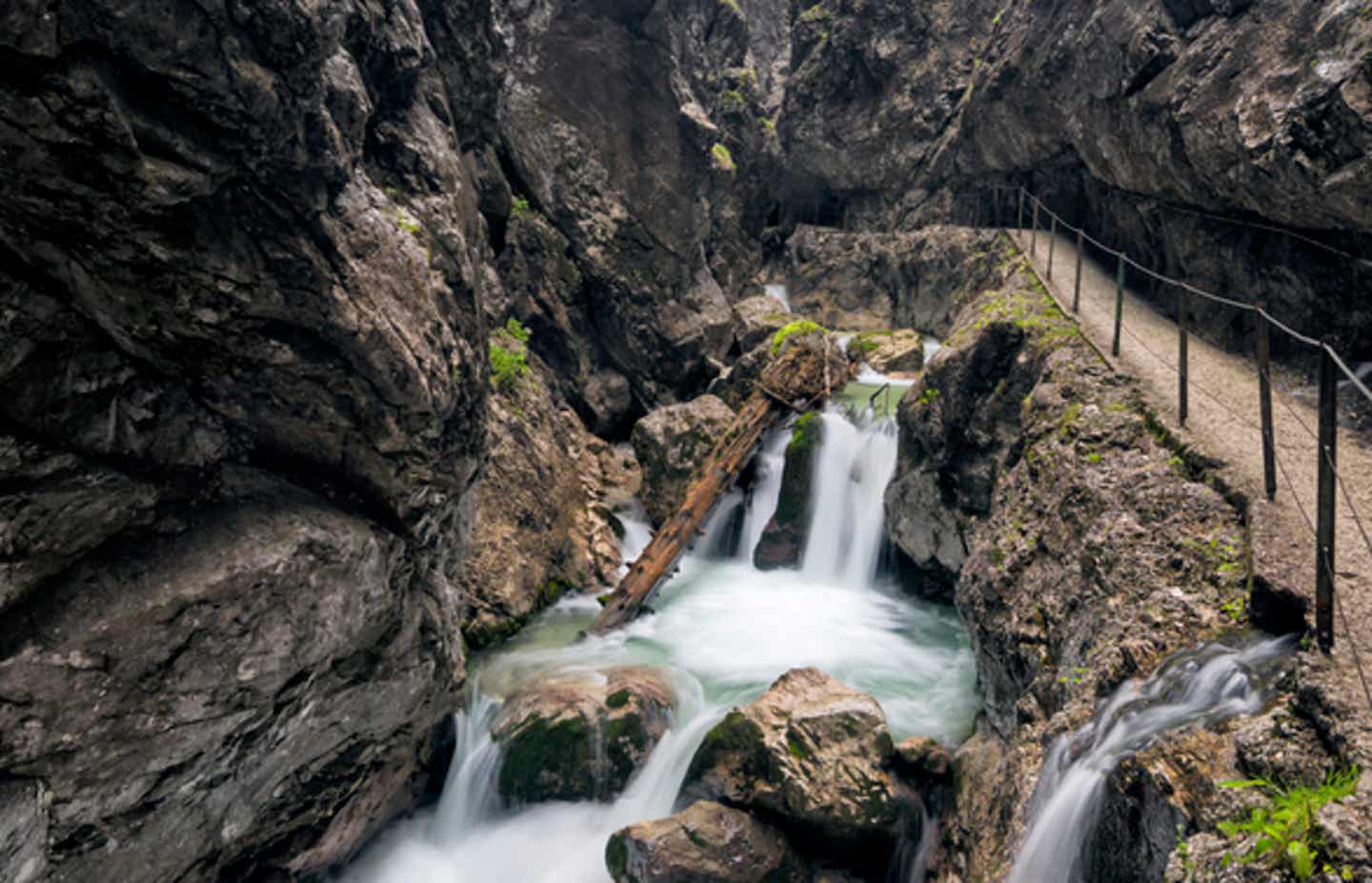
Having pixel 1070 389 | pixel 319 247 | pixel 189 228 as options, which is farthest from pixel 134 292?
pixel 1070 389

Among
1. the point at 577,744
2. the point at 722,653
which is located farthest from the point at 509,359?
the point at 577,744

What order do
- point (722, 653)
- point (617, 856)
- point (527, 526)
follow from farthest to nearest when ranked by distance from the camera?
point (527, 526) < point (722, 653) < point (617, 856)

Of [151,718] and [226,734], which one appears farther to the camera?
[226,734]

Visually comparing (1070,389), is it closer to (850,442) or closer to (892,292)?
(850,442)

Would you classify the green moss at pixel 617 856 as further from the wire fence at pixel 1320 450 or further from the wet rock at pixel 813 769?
the wire fence at pixel 1320 450

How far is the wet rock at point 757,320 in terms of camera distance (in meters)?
22.0

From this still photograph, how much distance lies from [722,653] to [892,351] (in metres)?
12.1

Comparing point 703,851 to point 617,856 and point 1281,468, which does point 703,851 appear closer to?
point 617,856

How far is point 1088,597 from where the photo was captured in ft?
20.6

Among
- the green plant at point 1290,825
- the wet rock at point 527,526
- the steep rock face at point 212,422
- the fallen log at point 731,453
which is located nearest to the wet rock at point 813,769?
the steep rock face at point 212,422

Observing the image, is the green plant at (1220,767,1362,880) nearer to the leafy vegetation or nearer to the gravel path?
the gravel path

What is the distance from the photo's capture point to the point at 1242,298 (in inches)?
408

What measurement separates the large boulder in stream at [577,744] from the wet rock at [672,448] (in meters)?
6.56

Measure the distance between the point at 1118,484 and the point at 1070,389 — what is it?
6.64 feet
